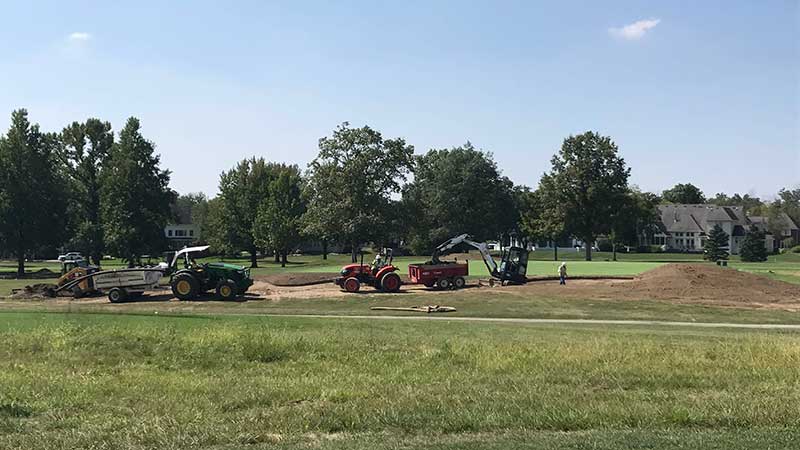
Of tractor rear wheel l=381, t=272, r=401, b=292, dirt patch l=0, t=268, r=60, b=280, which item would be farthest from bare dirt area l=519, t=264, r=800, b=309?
dirt patch l=0, t=268, r=60, b=280

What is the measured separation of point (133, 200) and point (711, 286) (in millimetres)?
49344

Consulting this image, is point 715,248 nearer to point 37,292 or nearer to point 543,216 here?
point 543,216

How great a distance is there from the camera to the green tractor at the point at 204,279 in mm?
34750

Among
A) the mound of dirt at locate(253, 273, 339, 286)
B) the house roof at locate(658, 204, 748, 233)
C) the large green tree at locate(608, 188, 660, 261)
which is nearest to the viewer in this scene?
the mound of dirt at locate(253, 273, 339, 286)

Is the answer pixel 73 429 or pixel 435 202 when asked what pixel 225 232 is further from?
pixel 73 429

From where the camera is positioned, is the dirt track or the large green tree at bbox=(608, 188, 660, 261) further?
the large green tree at bbox=(608, 188, 660, 261)

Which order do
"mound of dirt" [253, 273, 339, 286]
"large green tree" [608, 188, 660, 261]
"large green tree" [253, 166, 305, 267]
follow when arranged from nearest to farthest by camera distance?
"mound of dirt" [253, 273, 339, 286]
"large green tree" [253, 166, 305, 267]
"large green tree" [608, 188, 660, 261]

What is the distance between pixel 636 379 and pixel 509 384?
1.88 m

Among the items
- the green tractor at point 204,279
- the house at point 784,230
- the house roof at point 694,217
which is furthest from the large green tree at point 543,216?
the green tractor at point 204,279

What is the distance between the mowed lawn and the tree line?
34.0 meters

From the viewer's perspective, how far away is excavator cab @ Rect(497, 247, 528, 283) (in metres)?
40.7

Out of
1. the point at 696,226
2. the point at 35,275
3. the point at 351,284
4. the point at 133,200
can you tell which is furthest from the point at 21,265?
the point at 696,226

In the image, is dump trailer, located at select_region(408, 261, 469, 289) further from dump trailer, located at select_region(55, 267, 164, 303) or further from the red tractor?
dump trailer, located at select_region(55, 267, 164, 303)

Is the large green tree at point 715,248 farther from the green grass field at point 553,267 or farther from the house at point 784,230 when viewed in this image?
the house at point 784,230
